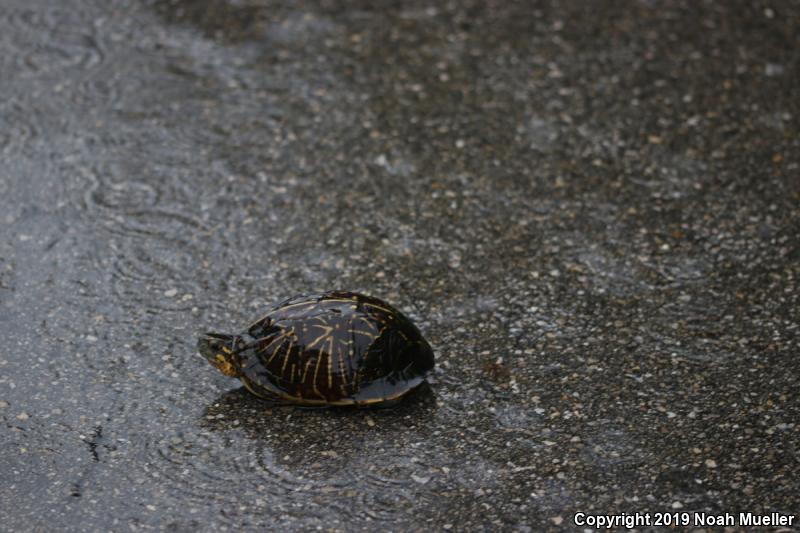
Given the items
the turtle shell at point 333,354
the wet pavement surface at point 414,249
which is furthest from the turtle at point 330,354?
the wet pavement surface at point 414,249

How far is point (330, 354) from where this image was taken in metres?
4.58

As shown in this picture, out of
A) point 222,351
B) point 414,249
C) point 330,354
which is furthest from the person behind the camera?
point 414,249

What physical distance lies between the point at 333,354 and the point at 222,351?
1.85ft

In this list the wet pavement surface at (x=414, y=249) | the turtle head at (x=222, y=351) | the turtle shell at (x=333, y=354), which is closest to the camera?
the wet pavement surface at (x=414, y=249)

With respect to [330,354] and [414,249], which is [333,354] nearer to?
[330,354]

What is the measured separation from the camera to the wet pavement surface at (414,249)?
440 centimetres

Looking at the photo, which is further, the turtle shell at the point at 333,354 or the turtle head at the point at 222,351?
the turtle head at the point at 222,351

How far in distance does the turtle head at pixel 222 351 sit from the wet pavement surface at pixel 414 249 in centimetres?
16

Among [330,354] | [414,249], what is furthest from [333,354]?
[414,249]

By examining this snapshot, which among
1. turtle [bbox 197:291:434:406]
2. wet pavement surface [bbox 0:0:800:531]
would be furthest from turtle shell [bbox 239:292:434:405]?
wet pavement surface [bbox 0:0:800:531]

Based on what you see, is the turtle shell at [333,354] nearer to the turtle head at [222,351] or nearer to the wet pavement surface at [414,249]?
the turtle head at [222,351]

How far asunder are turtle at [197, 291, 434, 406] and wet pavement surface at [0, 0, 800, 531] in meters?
0.16

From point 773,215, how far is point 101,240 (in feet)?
13.1

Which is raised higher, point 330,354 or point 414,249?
point 330,354
